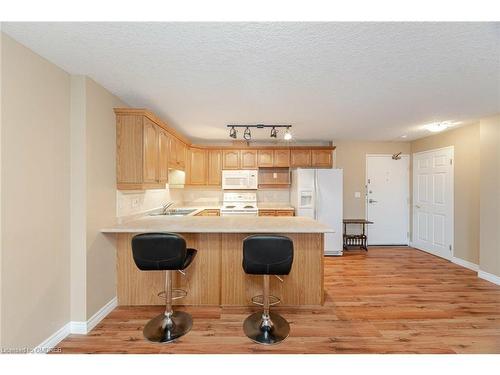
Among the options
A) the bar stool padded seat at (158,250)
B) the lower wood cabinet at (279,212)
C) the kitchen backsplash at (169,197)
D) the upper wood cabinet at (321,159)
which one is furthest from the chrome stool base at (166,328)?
the upper wood cabinet at (321,159)

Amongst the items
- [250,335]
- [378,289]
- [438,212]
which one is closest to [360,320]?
[378,289]

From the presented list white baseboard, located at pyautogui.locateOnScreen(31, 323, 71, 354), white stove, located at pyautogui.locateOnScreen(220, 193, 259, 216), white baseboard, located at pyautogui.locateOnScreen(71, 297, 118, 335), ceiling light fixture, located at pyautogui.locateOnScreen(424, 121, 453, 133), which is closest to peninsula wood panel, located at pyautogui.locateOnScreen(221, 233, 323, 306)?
white baseboard, located at pyautogui.locateOnScreen(71, 297, 118, 335)

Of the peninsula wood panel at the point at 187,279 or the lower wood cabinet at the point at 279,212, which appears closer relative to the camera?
the peninsula wood panel at the point at 187,279

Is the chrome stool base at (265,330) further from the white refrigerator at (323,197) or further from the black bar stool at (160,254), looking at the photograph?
the white refrigerator at (323,197)

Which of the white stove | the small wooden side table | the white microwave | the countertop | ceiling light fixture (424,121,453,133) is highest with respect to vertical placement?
ceiling light fixture (424,121,453,133)

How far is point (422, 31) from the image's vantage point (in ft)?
5.01

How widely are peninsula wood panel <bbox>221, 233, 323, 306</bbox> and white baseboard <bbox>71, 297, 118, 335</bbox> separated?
1215mm

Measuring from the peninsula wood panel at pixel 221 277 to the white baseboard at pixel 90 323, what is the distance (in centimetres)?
23

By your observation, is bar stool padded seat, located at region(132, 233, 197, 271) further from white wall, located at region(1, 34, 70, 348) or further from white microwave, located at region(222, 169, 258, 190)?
white microwave, located at region(222, 169, 258, 190)

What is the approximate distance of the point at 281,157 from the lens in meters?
4.95

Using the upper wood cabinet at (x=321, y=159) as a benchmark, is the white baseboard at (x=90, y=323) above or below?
below

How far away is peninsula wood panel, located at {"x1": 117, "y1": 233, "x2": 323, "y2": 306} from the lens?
265cm

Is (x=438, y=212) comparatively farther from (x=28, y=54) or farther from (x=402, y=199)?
(x=28, y=54)

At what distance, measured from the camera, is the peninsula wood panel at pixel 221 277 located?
8.71 ft
